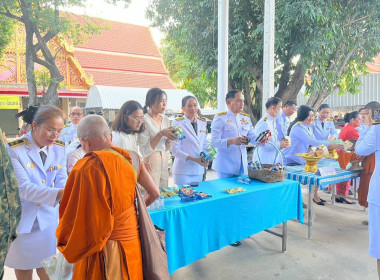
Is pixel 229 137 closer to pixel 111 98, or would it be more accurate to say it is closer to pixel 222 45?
pixel 222 45

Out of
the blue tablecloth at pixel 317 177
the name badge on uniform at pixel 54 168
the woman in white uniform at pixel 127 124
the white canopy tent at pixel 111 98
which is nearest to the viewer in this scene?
the name badge on uniform at pixel 54 168

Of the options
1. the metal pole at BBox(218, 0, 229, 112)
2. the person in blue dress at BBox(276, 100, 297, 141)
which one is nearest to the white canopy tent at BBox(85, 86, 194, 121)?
the metal pole at BBox(218, 0, 229, 112)

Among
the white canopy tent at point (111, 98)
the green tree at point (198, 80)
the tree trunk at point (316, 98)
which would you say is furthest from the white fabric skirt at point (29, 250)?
the white canopy tent at point (111, 98)

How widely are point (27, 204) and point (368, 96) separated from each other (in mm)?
15632

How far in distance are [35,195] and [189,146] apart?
177 centimetres

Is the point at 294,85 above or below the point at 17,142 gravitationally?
above

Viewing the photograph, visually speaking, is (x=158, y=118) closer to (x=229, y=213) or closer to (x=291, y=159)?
(x=229, y=213)

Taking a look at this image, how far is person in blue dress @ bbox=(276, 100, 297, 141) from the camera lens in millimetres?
4617

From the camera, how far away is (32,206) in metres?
1.79

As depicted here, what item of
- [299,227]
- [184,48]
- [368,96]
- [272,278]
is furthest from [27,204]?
[368,96]

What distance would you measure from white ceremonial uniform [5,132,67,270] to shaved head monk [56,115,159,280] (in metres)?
0.49

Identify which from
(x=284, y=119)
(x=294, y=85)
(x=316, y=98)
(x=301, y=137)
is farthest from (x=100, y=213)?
(x=316, y=98)

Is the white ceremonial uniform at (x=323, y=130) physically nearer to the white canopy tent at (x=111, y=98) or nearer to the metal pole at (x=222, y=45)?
the metal pole at (x=222, y=45)

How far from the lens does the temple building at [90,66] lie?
46.3 ft
